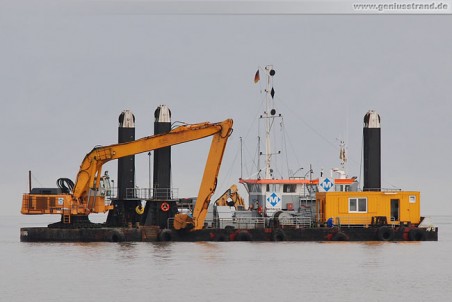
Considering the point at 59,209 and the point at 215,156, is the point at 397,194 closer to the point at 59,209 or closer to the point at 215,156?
the point at 215,156

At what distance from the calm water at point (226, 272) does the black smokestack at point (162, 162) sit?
3013 mm

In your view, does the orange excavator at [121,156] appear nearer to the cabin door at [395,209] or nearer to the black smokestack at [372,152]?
the black smokestack at [372,152]

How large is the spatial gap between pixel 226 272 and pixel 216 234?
13.7m

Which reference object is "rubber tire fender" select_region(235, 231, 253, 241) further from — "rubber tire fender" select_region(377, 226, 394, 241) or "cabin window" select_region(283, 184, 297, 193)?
"rubber tire fender" select_region(377, 226, 394, 241)

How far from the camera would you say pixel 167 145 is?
221 feet

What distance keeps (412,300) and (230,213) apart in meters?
24.9

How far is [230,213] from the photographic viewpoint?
69812mm

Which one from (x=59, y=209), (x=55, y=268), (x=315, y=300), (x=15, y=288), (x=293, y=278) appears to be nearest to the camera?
(x=315, y=300)

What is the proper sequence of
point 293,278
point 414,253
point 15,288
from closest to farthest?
point 15,288, point 293,278, point 414,253

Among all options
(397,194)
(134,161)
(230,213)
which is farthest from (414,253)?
(134,161)

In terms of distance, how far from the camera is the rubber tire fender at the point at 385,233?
2633 inches

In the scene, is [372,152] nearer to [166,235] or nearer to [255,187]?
[255,187]

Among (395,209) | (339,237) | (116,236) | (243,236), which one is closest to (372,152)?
(395,209)

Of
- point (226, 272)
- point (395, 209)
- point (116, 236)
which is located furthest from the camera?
point (395, 209)
